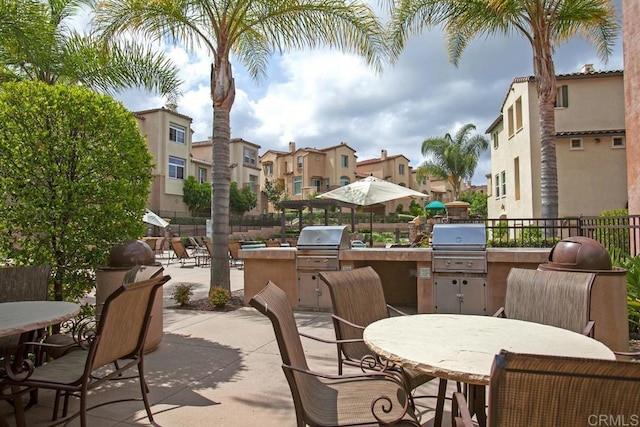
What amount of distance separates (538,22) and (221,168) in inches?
344

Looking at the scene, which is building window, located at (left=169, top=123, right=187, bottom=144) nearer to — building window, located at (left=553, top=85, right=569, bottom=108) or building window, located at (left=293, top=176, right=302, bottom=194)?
building window, located at (left=293, top=176, right=302, bottom=194)

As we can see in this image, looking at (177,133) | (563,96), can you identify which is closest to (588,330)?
(563,96)

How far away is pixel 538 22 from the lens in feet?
32.8

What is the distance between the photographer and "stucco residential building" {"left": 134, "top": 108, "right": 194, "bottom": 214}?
113 ft

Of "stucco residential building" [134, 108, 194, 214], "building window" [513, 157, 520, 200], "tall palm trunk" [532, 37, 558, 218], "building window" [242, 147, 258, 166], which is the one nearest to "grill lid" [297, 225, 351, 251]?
"tall palm trunk" [532, 37, 558, 218]

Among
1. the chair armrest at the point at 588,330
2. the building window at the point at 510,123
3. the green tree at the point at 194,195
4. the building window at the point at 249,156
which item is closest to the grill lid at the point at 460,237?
the chair armrest at the point at 588,330

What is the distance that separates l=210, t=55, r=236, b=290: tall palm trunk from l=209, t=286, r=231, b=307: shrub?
0.47m

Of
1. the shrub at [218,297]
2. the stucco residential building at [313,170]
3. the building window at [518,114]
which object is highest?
the stucco residential building at [313,170]

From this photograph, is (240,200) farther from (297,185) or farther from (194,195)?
(297,185)

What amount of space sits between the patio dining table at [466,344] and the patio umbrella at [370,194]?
9.73 meters

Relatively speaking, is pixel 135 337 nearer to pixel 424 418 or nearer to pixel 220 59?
pixel 424 418

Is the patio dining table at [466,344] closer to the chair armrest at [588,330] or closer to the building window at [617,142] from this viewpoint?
the chair armrest at [588,330]

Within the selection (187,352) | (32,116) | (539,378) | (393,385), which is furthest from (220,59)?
(539,378)

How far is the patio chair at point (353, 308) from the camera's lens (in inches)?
128
